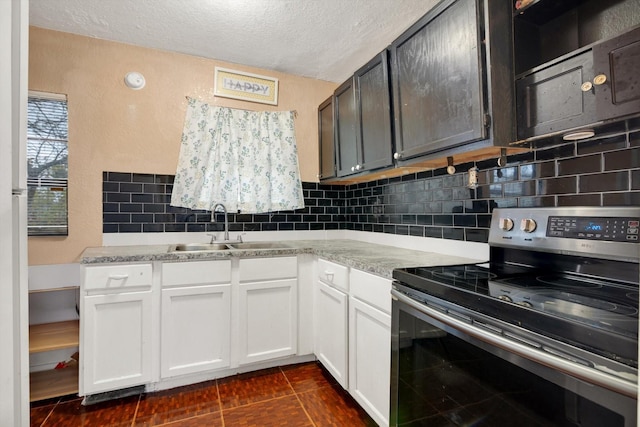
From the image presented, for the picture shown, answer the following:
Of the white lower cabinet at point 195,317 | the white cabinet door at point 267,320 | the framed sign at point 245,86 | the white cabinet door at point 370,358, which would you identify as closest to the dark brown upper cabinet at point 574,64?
the white cabinet door at point 370,358

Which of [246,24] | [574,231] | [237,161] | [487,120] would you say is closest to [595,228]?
[574,231]

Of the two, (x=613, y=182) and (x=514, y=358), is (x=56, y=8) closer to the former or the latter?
(x=514, y=358)

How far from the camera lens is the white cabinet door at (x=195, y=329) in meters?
1.89

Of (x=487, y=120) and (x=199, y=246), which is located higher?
(x=487, y=120)

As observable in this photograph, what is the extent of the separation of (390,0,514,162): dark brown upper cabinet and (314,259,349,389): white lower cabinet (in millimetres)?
806

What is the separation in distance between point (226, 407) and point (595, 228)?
74.9 inches

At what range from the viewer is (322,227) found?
2.94m

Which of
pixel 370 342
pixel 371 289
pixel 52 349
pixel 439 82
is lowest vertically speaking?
pixel 52 349

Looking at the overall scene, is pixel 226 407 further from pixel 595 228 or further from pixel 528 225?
pixel 595 228

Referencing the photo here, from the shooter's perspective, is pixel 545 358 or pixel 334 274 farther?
pixel 334 274

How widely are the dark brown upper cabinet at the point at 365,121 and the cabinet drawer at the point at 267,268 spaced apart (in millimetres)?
791

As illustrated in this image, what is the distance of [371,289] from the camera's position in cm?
152

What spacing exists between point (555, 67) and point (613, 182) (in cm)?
46

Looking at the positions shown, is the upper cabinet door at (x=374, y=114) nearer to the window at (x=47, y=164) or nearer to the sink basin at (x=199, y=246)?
the sink basin at (x=199, y=246)
